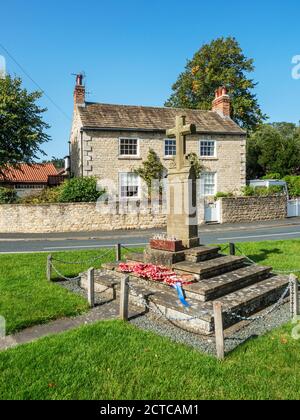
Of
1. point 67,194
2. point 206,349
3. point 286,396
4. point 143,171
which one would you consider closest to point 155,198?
point 143,171

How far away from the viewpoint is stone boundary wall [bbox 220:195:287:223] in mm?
22891

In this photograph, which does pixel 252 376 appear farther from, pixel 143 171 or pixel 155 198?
pixel 143 171

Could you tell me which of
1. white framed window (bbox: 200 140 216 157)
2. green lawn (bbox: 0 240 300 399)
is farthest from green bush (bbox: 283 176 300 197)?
green lawn (bbox: 0 240 300 399)

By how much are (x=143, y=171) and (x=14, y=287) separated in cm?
1790

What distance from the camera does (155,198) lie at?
21.9m

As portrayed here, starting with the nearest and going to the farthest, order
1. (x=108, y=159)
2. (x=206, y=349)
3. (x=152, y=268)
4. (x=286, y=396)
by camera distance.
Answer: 1. (x=286, y=396)
2. (x=206, y=349)
3. (x=152, y=268)
4. (x=108, y=159)

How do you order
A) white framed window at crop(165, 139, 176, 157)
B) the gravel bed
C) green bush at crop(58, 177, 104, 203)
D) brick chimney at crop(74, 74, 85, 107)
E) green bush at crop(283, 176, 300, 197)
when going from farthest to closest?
1. green bush at crop(283, 176, 300, 197)
2. white framed window at crop(165, 139, 176, 157)
3. brick chimney at crop(74, 74, 85, 107)
4. green bush at crop(58, 177, 104, 203)
5. the gravel bed

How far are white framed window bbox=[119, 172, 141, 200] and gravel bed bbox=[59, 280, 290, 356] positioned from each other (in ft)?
60.2

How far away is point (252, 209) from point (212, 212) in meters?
3.13

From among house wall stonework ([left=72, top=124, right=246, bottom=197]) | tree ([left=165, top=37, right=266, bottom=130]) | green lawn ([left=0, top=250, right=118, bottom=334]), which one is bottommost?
green lawn ([left=0, top=250, right=118, bottom=334])

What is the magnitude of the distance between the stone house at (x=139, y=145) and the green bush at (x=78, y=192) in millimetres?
2809

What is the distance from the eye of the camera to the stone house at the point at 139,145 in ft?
79.3

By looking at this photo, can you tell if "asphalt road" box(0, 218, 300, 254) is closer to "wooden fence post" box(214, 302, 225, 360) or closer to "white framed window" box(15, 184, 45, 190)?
"wooden fence post" box(214, 302, 225, 360)
